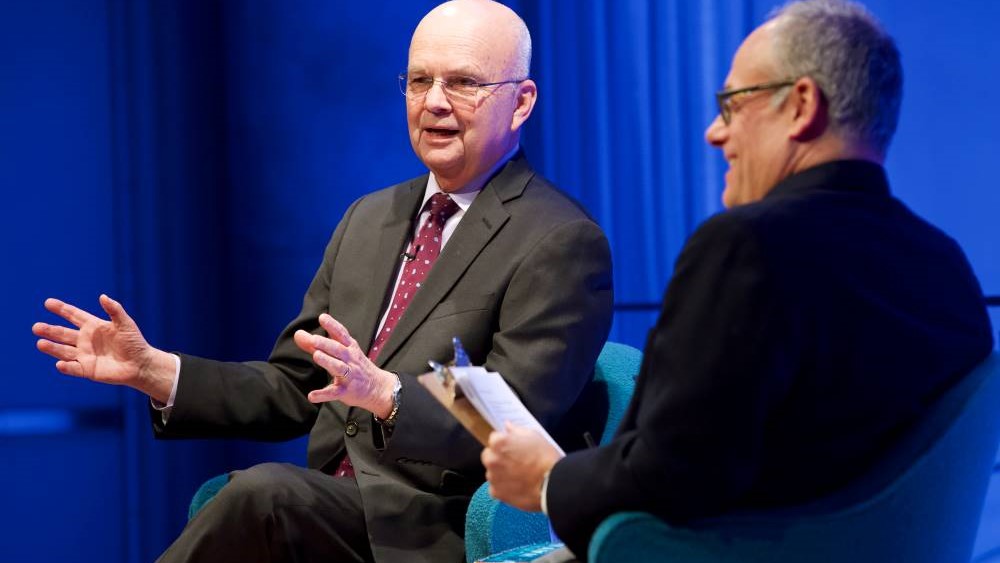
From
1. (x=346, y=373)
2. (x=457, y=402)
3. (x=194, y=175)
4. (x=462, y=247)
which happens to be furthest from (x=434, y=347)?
(x=194, y=175)

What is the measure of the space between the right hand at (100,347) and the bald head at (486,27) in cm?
92

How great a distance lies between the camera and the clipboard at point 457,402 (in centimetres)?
160

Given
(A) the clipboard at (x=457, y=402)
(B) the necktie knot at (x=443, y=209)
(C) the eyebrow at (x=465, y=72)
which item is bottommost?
(A) the clipboard at (x=457, y=402)

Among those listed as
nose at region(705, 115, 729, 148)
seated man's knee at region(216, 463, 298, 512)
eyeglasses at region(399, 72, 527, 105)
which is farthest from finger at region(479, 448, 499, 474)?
eyeglasses at region(399, 72, 527, 105)

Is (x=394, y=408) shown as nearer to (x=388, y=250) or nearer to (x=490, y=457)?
(x=388, y=250)

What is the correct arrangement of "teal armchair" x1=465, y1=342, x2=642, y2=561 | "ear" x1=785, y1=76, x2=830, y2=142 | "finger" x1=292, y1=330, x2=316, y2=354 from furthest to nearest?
"teal armchair" x1=465, y1=342, x2=642, y2=561 → "finger" x1=292, y1=330, x2=316, y2=354 → "ear" x1=785, y1=76, x2=830, y2=142

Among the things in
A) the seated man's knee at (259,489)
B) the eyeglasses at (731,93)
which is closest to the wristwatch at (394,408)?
the seated man's knee at (259,489)

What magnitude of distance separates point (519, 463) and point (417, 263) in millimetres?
1109

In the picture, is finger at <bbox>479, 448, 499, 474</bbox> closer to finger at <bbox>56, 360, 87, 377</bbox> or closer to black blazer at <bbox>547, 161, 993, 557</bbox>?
black blazer at <bbox>547, 161, 993, 557</bbox>

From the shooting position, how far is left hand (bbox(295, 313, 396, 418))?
2092mm

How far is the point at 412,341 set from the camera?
8.15 ft

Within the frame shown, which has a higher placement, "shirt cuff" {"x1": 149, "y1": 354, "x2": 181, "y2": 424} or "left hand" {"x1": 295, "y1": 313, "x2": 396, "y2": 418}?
"left hand" {"x1": 295, "y1": 313, "x2": 396, "y2": 418}

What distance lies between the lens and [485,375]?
1.66 metres

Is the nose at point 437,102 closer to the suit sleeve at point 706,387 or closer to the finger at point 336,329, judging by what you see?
the finger at point 336,329
